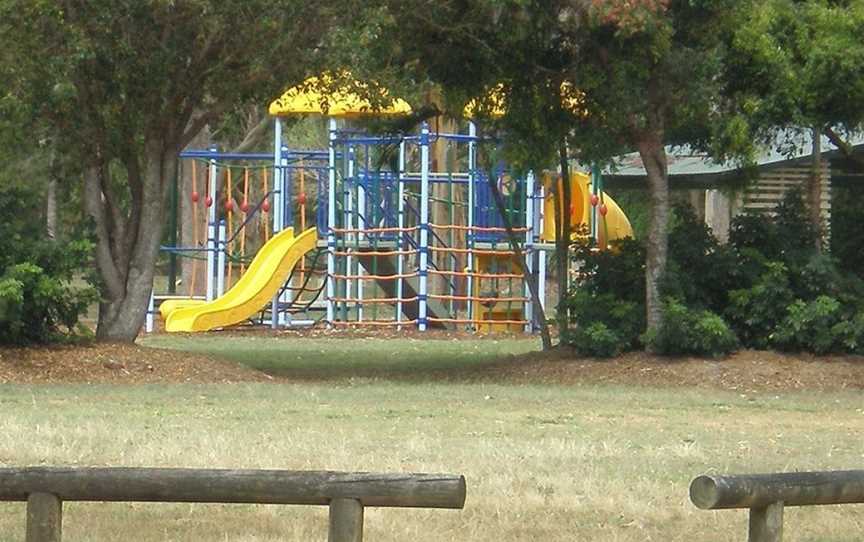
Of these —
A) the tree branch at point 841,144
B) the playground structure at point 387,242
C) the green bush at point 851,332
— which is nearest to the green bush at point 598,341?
the green bush at point 851,332

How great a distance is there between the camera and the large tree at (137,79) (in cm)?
1844

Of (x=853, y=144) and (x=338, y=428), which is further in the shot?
(x=853, y=144)

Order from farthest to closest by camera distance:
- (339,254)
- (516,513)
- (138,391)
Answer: (339,254)
(138,391)
(516,513)

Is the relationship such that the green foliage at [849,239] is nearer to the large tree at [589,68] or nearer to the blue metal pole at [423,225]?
the large tree at [589,68]

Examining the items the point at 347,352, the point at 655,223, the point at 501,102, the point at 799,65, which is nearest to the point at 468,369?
the point at 655,223

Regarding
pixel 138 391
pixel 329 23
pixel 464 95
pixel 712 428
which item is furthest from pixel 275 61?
pixel 712 428

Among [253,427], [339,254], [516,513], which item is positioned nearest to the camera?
[516,513]

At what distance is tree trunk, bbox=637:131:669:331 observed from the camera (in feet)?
68.2

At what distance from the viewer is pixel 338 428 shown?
46.2ft

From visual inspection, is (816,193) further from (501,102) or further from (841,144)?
(501,102)

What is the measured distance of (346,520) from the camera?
7.65 metres

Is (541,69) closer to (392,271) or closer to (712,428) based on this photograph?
(712,428)

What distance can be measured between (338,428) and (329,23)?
6.79 metres

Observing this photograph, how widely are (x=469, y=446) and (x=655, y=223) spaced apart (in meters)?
8.82
